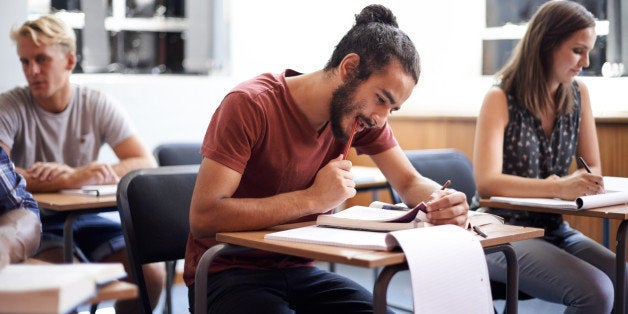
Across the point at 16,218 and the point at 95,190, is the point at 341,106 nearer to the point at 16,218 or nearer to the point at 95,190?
the point at 16,218

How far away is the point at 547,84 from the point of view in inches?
104

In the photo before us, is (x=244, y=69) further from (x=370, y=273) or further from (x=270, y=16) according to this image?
(x=370, y=273)

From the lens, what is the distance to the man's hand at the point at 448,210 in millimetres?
1773

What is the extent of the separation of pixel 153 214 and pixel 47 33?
134cm

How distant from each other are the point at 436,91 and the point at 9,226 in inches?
115

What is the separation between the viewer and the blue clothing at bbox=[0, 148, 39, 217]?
1623 mm

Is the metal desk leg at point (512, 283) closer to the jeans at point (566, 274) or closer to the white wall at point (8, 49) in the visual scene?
the jeans at point (566, 274)

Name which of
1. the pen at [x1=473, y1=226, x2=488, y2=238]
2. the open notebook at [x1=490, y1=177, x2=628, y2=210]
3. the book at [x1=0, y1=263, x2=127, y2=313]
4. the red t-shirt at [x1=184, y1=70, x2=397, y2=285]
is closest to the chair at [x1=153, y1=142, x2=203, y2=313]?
the red t-shirt at [x1=184, y1=70, x2=397, y2=285]

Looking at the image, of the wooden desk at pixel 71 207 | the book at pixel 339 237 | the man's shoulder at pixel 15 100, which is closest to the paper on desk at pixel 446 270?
the book at pixel 339 237

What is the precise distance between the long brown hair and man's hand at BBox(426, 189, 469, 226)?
0.93 metres

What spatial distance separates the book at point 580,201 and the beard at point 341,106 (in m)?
0.68

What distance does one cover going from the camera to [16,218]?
1588mm

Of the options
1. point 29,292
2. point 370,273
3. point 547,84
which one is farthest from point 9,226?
point 370,273

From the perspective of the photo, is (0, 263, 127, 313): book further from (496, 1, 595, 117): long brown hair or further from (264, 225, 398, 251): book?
(496, 1, 595, 117): long brown hair
